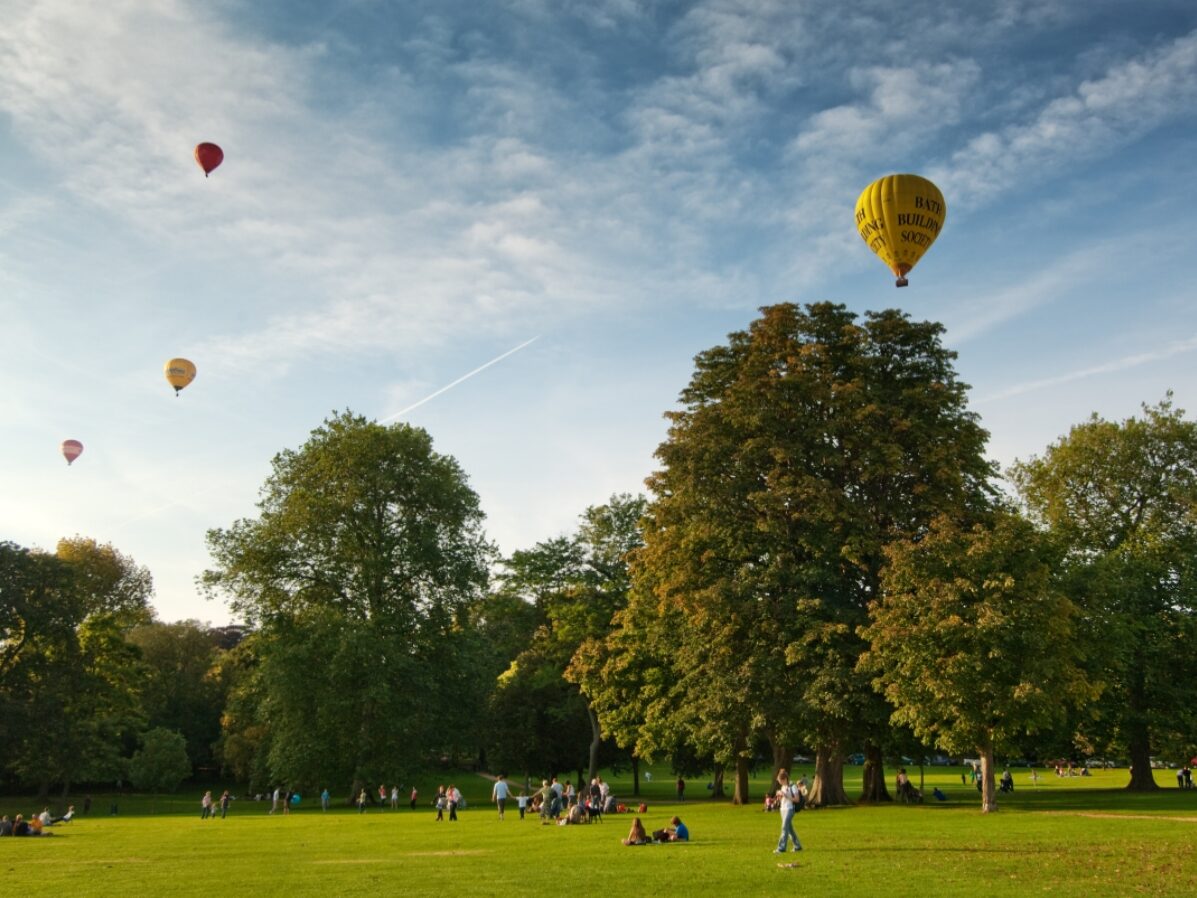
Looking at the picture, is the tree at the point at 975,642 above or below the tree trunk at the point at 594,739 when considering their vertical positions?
above

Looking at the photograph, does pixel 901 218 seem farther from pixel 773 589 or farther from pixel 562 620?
pixel 562 620

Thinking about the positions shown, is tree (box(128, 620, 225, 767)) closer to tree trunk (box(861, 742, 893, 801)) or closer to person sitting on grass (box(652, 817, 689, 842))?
tree trunk (box(861, 742, 893, 801))

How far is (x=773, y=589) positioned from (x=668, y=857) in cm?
1721

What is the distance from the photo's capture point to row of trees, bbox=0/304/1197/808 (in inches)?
1294

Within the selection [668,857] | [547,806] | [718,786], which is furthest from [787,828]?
[718,786]

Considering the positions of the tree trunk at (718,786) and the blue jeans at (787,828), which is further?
the tree trunk at (718,786)

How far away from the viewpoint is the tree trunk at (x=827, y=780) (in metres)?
38.4

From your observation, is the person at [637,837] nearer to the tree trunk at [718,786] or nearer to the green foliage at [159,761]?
the tree trunk at [718,786]

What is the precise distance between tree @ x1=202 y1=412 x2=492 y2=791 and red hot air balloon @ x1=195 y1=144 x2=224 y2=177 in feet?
60.5

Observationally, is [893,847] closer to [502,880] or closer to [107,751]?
[502,880]

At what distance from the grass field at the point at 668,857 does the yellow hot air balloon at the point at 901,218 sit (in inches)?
795

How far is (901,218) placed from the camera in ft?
122

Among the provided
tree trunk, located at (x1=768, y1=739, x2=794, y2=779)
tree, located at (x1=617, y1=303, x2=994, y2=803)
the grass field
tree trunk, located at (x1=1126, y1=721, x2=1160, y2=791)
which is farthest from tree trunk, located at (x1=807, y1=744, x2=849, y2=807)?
tree trunk, located at (x1=1126, y1=721, x2=1160, y2=791)

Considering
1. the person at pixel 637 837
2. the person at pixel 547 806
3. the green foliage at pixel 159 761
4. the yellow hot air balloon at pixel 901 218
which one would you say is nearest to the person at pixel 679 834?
the person at pixel 637 837
